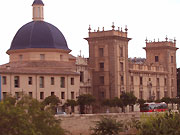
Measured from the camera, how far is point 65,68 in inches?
3155

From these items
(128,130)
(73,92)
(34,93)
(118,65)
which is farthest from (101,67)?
(128,130)

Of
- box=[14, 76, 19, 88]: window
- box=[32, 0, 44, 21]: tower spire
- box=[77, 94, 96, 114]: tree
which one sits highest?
box=[32, 0, 44, 21]: tower spire

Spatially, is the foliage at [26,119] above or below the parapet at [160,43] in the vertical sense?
below

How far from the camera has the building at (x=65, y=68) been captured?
7462 cm

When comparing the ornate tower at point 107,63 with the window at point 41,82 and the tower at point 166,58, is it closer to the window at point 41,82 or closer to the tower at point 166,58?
the window at point 41,82

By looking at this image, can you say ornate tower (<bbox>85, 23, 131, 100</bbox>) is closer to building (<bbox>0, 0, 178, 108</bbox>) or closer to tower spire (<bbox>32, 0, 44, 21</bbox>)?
building (<bbox>0, 0, 178, 108</bbox>)

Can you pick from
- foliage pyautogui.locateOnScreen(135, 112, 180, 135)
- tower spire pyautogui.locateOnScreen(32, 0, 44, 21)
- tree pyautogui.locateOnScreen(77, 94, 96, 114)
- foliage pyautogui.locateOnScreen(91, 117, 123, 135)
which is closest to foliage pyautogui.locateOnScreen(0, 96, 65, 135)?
foliage pyautogui.locateOnScreen(135, 112, 180, 135)

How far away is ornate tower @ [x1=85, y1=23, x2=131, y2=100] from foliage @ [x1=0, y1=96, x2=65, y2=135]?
126ft

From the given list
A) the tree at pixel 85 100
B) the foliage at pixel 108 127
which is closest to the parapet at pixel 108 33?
the tree at pixel 85 100

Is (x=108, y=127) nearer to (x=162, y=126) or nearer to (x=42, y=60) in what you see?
(x=162, y=126)

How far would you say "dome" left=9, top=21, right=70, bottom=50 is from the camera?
80.3m

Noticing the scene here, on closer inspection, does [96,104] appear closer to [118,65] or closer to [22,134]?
[118,65]

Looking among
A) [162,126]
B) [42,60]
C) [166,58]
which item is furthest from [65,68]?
[162,126]

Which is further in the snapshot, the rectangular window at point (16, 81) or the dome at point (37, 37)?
the dome at point (37, 37)
